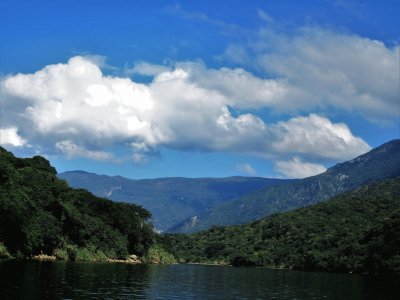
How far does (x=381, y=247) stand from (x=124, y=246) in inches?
3331

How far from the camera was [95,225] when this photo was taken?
525ft

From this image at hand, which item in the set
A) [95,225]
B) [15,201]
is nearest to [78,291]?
[15,201]

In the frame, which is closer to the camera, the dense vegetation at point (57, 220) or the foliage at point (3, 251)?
the foliage at point (3, 251)

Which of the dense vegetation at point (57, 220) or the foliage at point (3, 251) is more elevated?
the dense vegetation at point (57, 220)

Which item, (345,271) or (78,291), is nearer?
(78,291)

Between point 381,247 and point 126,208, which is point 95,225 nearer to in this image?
point 126,208

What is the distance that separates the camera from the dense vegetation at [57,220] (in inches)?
4242

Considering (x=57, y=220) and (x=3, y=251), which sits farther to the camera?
(x=57, y=220)

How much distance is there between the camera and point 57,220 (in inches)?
5477

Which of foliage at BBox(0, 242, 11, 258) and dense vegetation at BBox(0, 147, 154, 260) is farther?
dense vegetation at BBox(0, 147, 154, 260)

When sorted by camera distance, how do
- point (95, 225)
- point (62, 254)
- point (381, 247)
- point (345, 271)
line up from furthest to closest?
point (345, 271) < point (381, 247) < point (95, 225) < point (62, 254)

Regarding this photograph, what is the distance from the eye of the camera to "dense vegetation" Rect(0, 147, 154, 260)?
108 m

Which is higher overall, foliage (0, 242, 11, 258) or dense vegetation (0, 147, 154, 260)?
dense vegetation (0, 147, 154, 260)

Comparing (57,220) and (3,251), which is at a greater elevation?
(57,220)
